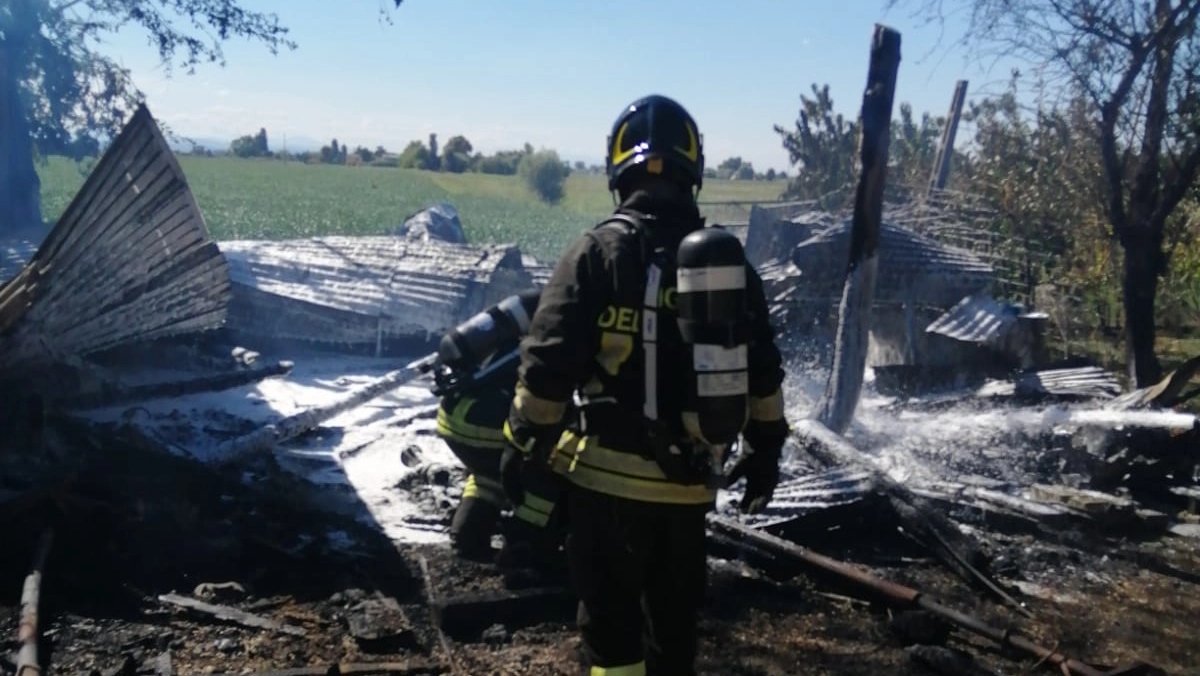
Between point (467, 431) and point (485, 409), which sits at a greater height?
point (485, 409)

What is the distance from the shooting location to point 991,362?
1071 centimetres

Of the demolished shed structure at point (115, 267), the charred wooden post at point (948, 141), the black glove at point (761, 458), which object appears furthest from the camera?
the charred wooden post at point (948, 141)

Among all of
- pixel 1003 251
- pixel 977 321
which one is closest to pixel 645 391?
pixel 977 321

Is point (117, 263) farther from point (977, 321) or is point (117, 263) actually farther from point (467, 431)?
point (977, 321)

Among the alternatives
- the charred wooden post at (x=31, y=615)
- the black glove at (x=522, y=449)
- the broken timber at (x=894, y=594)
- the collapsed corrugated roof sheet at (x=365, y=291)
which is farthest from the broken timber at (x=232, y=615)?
the collapsed corrugated roof sheet at (x=365, y=291)

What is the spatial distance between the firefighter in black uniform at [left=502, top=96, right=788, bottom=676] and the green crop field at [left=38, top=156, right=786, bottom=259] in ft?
58.5

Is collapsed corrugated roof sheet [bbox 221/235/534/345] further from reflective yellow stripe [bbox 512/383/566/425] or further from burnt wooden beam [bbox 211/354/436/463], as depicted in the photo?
reflective yellow stripe [bbox 512/383/566/425]

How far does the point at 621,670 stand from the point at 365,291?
945 centimetres

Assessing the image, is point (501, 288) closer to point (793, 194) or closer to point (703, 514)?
point (703, 514)

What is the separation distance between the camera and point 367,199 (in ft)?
155

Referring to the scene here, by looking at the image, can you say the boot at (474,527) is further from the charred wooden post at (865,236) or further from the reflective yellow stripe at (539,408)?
the charred wooden post at (865,236)

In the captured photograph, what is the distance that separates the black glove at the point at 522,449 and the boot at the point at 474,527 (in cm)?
185

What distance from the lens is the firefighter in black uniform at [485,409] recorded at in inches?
205

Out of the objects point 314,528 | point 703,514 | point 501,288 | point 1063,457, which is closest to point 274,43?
point 501,288
